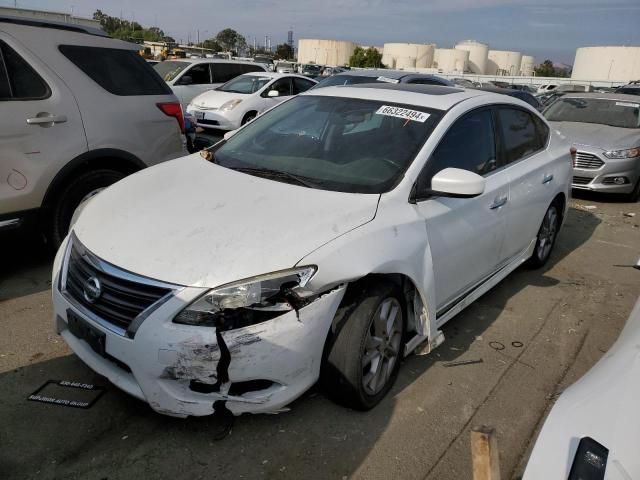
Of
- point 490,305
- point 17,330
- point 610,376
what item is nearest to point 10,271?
point 17,330

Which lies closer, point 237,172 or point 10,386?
point 10,386

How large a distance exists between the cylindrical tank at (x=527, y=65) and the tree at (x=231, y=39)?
190ft

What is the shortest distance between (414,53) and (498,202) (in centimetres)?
9858

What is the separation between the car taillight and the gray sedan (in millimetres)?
6223

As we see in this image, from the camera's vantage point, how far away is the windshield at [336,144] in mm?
3193

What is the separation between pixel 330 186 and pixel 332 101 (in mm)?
1069

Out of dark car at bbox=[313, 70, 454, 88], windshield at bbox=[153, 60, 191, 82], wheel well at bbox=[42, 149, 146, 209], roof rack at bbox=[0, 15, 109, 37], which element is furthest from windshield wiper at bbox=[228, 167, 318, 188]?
windshield at bbox=[153, 60, 191, 82]

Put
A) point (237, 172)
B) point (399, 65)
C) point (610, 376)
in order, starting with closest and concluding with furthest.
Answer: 1. point (610, 376)
2. point (237, 172)
3. point (399, 65)

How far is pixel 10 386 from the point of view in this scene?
115 inches

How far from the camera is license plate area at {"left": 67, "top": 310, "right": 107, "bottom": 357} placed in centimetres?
250

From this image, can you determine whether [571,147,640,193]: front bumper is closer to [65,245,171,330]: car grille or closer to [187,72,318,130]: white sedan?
[187,72,318,130]: white sedan

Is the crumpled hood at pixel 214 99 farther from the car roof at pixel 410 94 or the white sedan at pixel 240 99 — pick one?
the car roof at pixel 410 94

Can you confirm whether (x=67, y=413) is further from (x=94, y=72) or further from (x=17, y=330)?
(x=94, y=72)

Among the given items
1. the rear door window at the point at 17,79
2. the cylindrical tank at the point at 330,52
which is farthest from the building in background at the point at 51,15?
the cylindrical tank at the point at 330,52
